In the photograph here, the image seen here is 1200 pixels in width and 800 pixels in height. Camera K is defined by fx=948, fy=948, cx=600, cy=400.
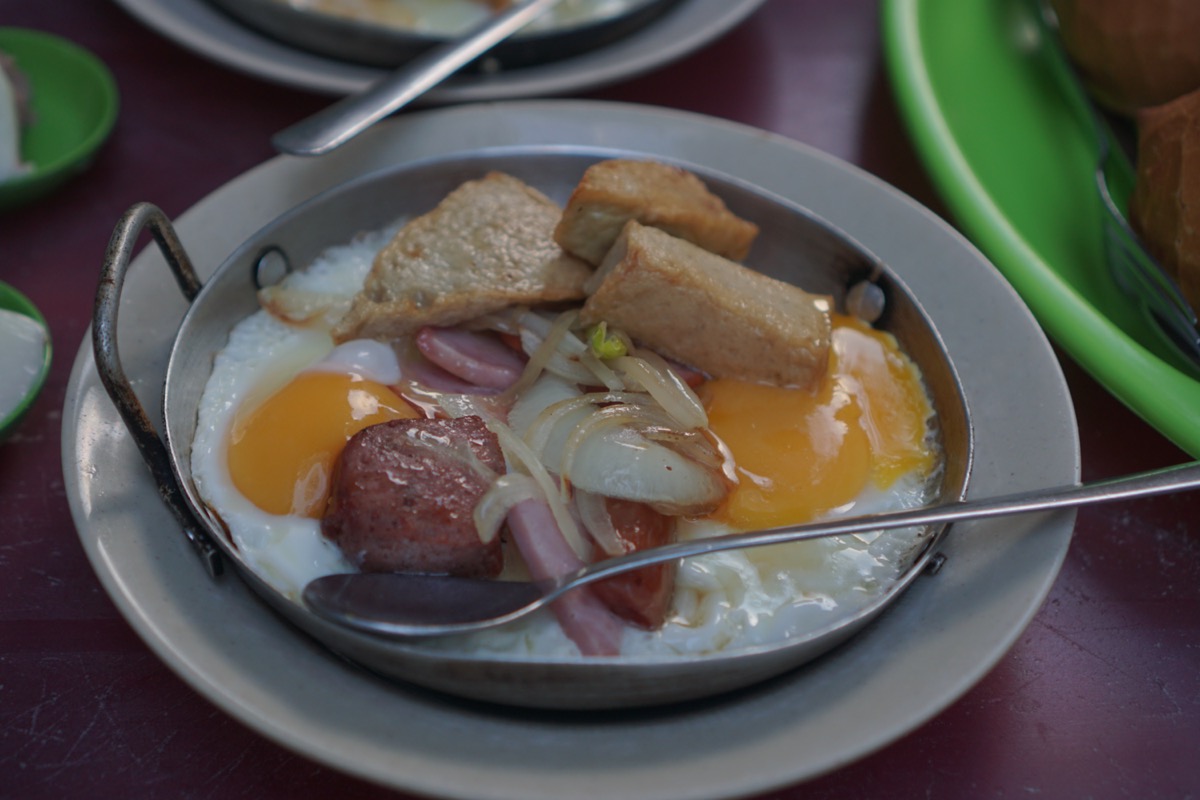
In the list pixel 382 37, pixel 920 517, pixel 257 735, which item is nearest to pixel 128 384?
pixel 257 735

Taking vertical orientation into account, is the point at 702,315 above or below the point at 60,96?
below

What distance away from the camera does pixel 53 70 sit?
2.46 meters

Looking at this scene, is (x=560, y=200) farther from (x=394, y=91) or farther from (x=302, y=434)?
(x=302, y=434)

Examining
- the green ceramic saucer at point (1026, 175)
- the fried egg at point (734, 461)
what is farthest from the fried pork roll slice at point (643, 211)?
the green ceramic saucer at point (1026, 175)

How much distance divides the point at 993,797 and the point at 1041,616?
36 cm

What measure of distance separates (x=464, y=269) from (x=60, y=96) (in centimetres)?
146

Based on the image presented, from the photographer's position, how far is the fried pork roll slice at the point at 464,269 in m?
1.70

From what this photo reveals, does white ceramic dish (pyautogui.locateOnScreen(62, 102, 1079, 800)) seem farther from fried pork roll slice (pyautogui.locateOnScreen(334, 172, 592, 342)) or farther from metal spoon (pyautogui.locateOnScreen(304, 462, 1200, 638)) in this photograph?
fried pork roll slice (pyautogui.locateOnScreen(334, 172, 592, 342))

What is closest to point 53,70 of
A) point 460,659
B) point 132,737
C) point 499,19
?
point 499,19

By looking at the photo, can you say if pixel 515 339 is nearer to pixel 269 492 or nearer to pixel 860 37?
pixel 269 492

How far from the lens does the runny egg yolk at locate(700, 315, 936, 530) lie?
155cm

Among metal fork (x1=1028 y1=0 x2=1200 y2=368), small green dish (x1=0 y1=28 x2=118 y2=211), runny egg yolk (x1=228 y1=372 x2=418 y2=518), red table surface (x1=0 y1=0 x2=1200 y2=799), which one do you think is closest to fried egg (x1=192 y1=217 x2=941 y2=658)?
runny egg yolk (x1=228 y1=372 x2=418 y2=518)

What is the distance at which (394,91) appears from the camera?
2086 millimetres

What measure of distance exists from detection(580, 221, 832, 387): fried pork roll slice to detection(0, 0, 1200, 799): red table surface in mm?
624
